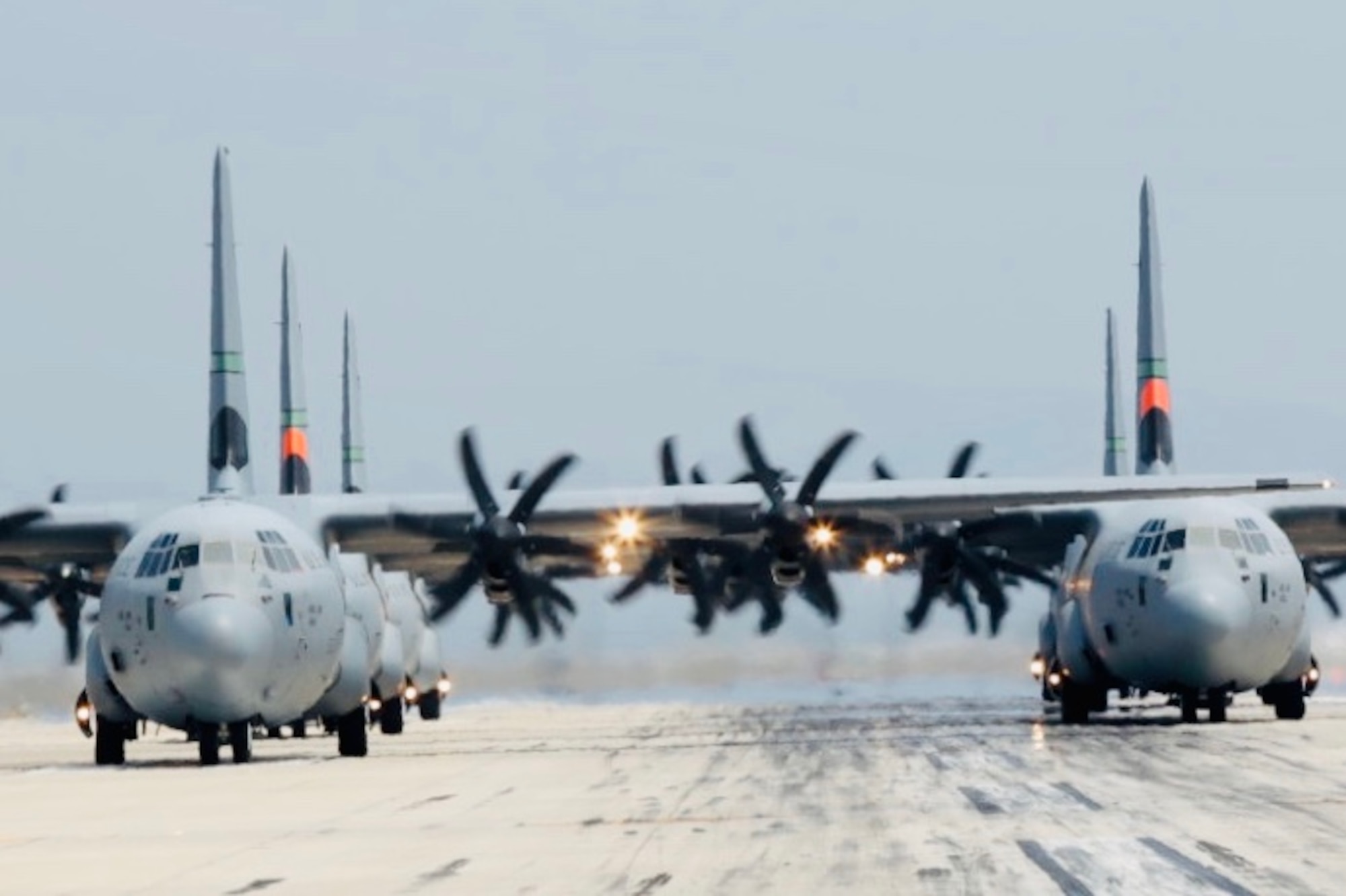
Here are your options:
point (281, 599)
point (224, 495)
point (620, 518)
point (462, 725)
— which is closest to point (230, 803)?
point (281, 599)

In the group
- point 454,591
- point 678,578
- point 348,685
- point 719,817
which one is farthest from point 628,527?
point 719,817

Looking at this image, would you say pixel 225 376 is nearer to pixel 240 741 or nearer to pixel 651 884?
pixel 240 741

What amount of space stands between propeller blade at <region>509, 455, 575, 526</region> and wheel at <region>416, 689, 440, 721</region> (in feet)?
102

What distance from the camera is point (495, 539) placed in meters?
43.0

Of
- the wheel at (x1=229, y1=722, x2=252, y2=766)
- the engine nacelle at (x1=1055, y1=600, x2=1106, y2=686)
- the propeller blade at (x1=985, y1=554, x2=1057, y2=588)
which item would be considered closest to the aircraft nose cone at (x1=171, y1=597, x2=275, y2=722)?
the wheel at (x1=229, y1=722, x2=252, y2=766)

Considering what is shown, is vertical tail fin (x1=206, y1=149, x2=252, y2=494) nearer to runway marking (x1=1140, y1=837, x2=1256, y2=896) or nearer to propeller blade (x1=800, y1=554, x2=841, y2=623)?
propeller blade (x1=800, y1=554, x2=841, y2=623)

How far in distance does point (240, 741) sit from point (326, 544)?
5296 mm

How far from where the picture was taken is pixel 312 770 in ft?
121

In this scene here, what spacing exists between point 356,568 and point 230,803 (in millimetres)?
20641

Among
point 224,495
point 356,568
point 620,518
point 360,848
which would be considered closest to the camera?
point 360,848

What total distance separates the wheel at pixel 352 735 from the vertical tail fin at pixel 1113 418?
35483 millimetres

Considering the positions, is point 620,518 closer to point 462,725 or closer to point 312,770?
point 312,770

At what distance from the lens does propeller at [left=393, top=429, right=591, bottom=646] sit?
43156 millimetres

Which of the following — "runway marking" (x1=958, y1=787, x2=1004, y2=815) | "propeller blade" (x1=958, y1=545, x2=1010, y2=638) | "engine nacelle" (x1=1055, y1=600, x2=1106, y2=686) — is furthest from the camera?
"propeller blade" (x1=958, y1=545, x2=1010, y2=638)
